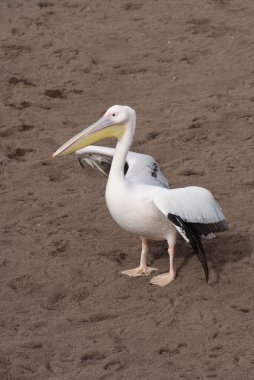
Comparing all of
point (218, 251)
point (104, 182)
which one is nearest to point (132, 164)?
point (218, 251)

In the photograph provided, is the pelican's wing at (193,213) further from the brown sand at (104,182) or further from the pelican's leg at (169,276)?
the brown sand at (104,182)

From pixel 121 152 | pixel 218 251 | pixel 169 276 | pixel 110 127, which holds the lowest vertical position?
pixel 218 251

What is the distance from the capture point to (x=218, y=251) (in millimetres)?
7957

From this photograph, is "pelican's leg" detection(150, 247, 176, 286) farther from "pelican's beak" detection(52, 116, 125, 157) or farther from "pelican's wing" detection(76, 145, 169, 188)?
"pelican's beak" detection(52, 116, 125, 157)

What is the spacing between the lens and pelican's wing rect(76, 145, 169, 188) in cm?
783

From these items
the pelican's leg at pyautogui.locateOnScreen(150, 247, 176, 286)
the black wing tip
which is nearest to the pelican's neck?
the black wing tip

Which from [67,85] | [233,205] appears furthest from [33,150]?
[233,205]

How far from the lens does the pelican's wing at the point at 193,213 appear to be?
23.3 ft

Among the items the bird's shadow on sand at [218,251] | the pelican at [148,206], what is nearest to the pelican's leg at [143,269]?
the pelican at [148,206]

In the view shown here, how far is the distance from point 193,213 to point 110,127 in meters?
0.96

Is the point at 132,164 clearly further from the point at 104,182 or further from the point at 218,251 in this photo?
the point at 104,182

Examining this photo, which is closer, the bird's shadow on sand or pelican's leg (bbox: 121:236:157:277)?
pelican's leg (bbox: 121:236:157:277)

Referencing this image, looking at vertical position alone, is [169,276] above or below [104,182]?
above

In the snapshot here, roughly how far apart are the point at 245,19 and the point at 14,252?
542 centimetres
